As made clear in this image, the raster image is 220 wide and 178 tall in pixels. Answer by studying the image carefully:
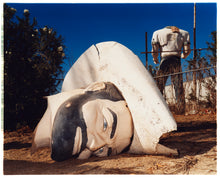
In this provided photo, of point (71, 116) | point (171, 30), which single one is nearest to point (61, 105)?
point (71, 116)

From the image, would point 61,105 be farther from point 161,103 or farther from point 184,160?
A: point 184,160

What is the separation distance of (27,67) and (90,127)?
165 cm

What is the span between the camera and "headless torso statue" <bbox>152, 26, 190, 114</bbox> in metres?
4.05

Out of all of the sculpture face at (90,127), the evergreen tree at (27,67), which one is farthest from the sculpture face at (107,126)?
the evergreen tree at (27,67)

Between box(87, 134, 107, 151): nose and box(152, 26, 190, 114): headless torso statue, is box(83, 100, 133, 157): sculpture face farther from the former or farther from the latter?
box(152, 26, 190, 114): headless torso statue

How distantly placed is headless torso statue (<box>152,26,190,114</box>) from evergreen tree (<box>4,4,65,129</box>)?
76.1 inches

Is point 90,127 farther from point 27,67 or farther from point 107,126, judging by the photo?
point 27,67

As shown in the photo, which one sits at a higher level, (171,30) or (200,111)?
(171,30)

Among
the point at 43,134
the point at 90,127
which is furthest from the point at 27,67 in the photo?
the point at 90,127

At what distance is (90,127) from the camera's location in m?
1.67

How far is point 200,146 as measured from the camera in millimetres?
2049

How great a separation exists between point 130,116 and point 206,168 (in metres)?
0.66

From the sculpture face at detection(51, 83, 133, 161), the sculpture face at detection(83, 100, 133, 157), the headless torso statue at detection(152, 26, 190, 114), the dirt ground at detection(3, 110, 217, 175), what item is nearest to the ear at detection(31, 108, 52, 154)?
the dirt ground at detection(3, 110, 217, 175)

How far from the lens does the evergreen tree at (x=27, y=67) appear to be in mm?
2750
